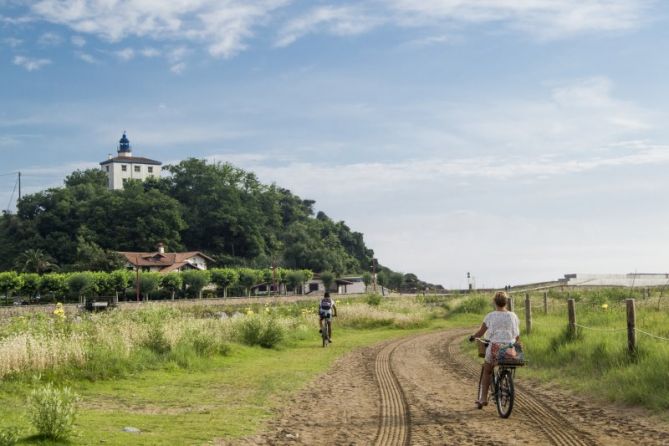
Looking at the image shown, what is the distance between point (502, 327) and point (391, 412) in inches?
91.0

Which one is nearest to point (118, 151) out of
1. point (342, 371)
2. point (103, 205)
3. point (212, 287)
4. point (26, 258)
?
point (103, 205)

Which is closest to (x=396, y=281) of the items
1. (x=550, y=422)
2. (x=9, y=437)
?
(x=550, y=422)

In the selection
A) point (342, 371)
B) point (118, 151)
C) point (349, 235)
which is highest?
point (118, 151)

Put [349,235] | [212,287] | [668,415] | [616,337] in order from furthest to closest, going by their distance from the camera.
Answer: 1. [349,235]
2. [212,287]
3. [616,337]
4. [668,415]

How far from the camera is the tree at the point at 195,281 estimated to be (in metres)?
97.9

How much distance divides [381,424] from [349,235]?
15702cm

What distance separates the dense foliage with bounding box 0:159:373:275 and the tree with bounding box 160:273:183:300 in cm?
1814

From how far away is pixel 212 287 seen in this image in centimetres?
10856

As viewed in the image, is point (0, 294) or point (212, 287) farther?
point (212, 287)

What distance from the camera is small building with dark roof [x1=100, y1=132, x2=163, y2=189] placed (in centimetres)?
17912

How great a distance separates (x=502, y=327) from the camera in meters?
11.0

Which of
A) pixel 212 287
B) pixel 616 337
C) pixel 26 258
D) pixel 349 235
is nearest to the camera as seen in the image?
pixel 616 337

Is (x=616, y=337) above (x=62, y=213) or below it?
below

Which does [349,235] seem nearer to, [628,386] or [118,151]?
[118,151]
